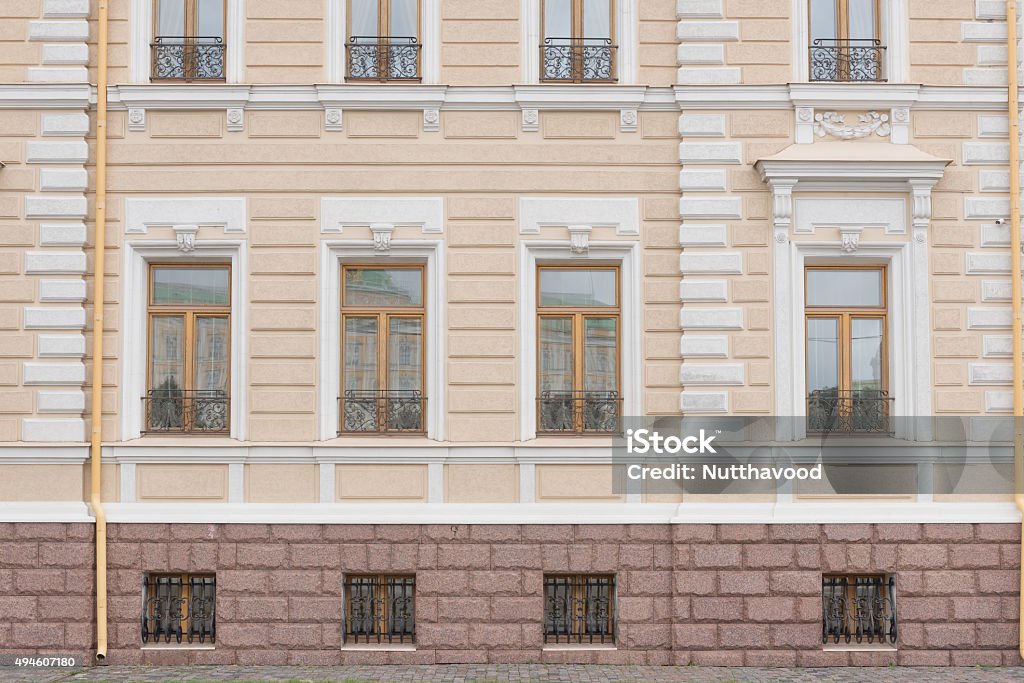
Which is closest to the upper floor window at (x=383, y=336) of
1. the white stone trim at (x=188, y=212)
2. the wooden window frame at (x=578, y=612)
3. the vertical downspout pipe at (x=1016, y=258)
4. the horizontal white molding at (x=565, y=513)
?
the horizontal white molding at (x=565, y=513)

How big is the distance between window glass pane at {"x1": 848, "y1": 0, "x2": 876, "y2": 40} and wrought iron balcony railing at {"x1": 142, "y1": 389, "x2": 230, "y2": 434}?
27.6ft

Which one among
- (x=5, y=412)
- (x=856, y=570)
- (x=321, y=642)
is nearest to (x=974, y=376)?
(x=856, y=570)

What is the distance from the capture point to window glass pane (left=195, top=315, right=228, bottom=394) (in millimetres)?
11852

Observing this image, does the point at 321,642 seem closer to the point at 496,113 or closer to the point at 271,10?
the point at 496,113

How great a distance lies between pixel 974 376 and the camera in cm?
1143

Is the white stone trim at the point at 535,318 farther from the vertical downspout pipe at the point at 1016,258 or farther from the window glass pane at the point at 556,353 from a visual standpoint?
the vertical downspout pipe at the point at 1016,258

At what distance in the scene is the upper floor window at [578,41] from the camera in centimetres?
1189

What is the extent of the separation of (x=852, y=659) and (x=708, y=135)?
19.7 ft

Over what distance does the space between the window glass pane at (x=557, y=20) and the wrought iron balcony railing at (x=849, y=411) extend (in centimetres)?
508

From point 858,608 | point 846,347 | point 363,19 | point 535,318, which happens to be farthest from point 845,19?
point 858,608

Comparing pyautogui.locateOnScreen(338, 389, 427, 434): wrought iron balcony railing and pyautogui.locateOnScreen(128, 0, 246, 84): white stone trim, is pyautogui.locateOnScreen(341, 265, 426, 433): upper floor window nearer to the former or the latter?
pyautogui.locateOnScreen(338, 389, 427, 434): wrought iron balcony railing

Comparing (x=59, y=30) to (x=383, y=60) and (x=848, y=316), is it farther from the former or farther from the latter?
(x=848, y=316)

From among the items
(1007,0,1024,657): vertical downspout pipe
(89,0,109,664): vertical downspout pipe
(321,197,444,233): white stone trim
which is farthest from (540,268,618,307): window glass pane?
(89,0,109,664): vertical downspout pipe

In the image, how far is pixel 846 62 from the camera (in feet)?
38.8
